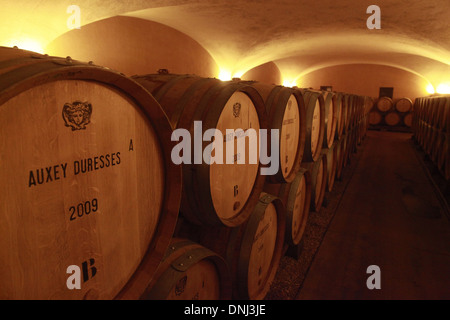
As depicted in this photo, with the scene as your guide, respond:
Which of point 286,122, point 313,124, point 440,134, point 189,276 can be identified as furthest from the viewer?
point 440,134

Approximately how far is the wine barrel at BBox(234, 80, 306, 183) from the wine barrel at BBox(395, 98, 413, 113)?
45.7 ft

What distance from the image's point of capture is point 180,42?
765cm

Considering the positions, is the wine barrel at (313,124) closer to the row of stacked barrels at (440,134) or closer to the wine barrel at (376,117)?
the row of stacked barrels at (440,134)

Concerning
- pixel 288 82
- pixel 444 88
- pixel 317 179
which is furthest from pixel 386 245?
pixel 444 88

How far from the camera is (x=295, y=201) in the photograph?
2.84 m

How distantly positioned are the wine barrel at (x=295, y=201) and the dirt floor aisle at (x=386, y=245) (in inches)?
14.8

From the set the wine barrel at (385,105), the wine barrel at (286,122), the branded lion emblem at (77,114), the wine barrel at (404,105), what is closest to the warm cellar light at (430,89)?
the wine barrel at (404,105)

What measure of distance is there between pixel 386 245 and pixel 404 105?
13122 mm

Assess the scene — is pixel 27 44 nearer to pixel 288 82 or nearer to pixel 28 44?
pixel 28 44

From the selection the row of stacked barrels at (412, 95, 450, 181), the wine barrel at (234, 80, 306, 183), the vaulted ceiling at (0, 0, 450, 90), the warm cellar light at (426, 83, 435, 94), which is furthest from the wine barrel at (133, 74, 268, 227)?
the warm cellar light at (426, 83, 435, 94)

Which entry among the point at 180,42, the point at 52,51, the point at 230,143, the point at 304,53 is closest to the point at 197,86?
the point at 230,143

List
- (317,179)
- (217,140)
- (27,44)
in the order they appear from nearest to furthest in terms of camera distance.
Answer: (217,140)
(317,179)
(27,44)

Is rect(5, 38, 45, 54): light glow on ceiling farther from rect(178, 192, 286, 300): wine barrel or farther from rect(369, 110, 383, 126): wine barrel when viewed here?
rect(369, 110, 383, 126): wine barrel

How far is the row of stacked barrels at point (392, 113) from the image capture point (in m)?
14.2
